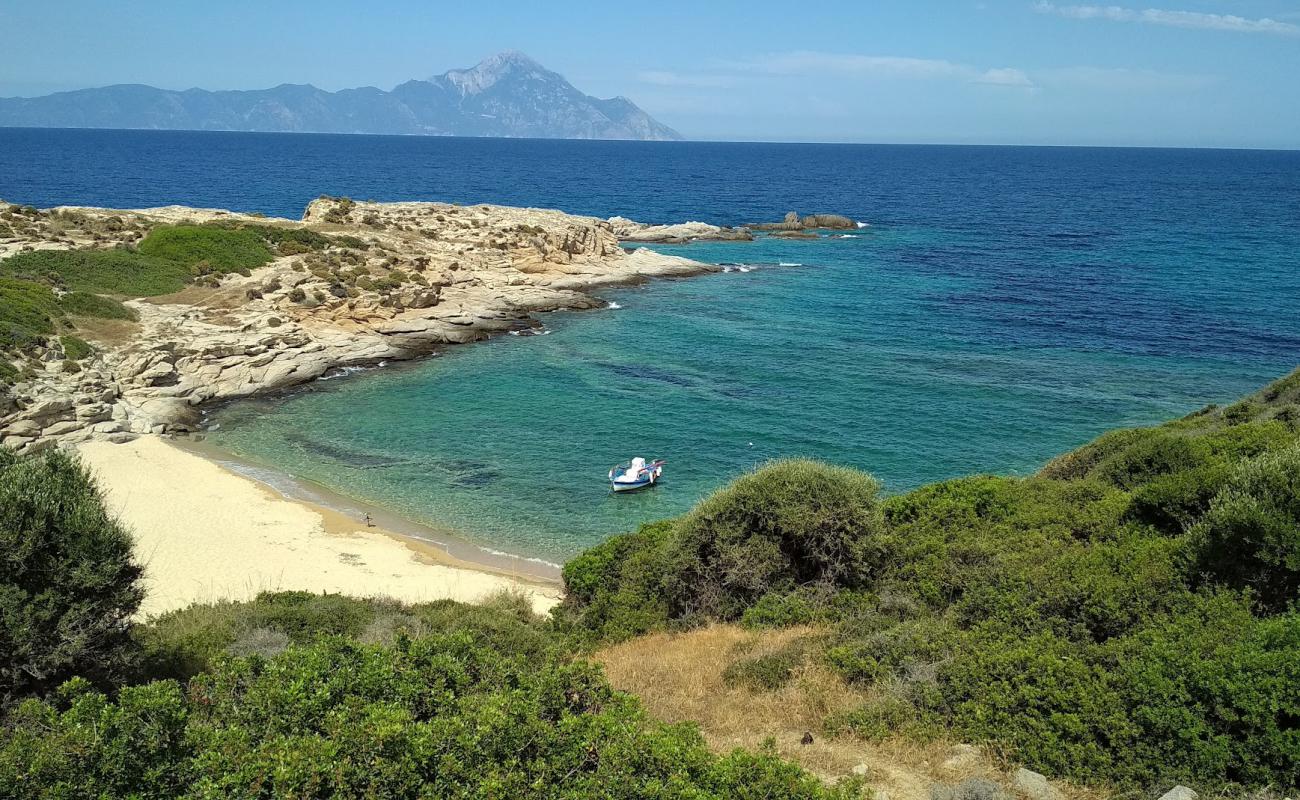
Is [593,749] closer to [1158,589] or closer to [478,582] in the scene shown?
[1158,589]

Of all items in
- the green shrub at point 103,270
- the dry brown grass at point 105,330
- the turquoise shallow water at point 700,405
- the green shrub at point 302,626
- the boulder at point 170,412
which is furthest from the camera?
the green shrub at point 103,270

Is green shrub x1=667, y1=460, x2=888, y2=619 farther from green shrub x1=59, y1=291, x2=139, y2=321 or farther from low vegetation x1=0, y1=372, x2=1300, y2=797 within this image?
green shrub x1=59, y1=291, x2=139, y2=321

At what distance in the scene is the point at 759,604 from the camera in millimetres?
15055

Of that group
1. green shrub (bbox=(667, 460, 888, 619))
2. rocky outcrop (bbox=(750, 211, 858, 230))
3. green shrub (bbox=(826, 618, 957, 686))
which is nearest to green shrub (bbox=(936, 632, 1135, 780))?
green shrub (bbox=(826, 618, 957, 686))

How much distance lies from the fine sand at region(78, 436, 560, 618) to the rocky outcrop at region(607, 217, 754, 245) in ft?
200

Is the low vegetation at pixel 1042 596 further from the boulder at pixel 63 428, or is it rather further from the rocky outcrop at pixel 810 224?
the rocky outcrop at pixel 810 224

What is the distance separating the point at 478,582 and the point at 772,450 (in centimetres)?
1356

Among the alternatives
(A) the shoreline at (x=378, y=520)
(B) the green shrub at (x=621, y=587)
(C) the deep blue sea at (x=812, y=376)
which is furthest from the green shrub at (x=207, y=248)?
(B) the green shrub at (x=621, y=587)

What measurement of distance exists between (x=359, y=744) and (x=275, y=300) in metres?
42.0

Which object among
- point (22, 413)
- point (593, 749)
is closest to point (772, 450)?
point (593, 749)

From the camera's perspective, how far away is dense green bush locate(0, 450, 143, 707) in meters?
9.41

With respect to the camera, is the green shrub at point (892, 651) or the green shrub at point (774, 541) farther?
the green shrub at point (774, 541)

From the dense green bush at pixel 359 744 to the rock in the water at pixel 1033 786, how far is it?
2070 mm

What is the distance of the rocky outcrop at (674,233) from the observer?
84.8 meters
